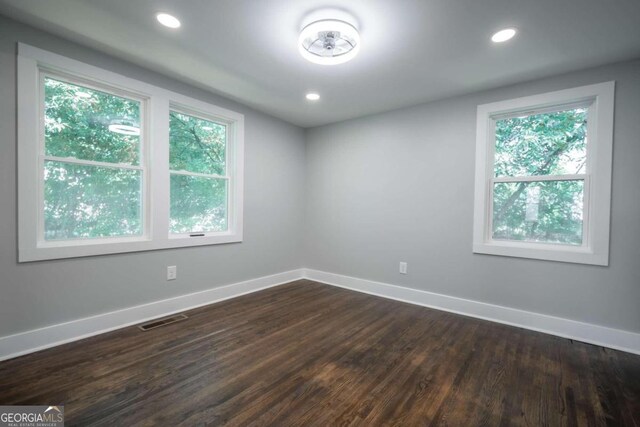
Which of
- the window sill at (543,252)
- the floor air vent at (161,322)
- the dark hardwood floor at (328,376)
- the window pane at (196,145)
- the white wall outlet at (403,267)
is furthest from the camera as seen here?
the white wall outlet at (403,267)

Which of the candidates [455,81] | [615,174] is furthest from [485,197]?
[455,81]

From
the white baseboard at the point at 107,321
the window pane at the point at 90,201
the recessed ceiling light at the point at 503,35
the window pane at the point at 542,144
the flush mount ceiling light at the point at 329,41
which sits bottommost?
the white baseboard at the point at 107,321

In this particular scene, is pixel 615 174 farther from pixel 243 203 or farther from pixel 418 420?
pixel 243 203

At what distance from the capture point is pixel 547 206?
2.79 metres

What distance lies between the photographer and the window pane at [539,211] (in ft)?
8.80

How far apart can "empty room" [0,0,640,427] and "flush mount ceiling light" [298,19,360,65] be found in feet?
0.05

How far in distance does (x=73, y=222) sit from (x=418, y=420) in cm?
304

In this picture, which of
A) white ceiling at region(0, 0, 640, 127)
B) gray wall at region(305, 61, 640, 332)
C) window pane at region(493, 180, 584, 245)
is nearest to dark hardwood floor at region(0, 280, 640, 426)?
gray wall at region(305, 61, 640, 332)

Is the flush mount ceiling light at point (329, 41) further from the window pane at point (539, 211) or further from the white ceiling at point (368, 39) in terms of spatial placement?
the window pane at point (539, 211)

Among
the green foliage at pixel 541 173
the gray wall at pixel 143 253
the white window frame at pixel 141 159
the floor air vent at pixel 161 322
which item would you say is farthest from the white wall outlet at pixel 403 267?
the floor air vent at pixel 161 322

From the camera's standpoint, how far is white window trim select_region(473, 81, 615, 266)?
2.46 m

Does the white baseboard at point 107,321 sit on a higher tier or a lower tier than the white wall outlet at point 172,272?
lower

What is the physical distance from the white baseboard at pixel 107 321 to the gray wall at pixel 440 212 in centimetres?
165

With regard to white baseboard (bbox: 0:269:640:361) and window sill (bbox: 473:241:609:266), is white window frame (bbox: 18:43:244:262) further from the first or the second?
window sill (bbox: 473:241:609:266)
